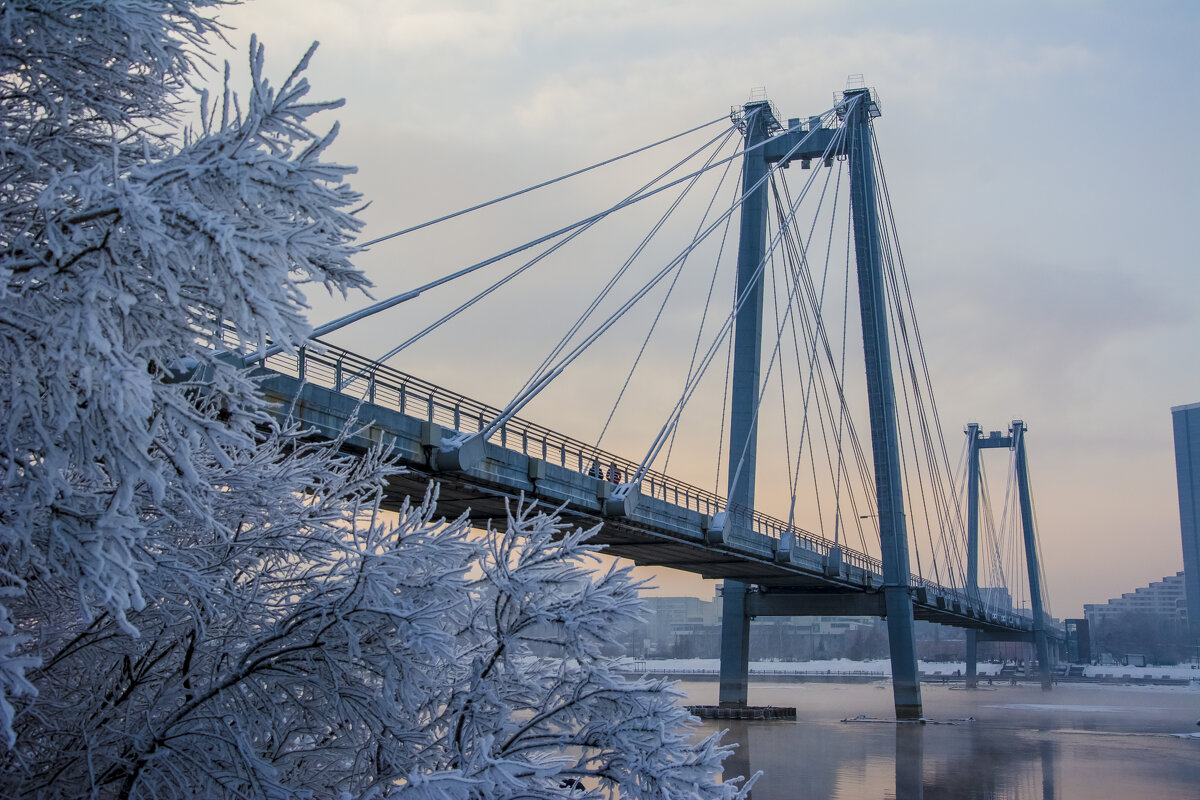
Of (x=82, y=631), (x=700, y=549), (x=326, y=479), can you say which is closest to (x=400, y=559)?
(x=326, y=479)

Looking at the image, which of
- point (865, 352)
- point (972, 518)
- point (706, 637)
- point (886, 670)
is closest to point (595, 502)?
point (865, 352)

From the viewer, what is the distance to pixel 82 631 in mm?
5738

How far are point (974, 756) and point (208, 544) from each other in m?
27.4

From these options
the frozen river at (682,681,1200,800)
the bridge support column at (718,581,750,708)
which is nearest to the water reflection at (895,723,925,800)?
the frozen river at (682,681,1200,800)

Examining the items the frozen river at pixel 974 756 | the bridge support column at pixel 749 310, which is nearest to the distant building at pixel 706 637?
the frozen river at pixel 974 756

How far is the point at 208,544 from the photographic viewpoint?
239 inches

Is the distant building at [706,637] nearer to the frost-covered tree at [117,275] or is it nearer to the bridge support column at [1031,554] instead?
the bridge support column at [1031,554]

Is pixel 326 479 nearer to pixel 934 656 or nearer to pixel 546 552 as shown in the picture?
pixel 546 552

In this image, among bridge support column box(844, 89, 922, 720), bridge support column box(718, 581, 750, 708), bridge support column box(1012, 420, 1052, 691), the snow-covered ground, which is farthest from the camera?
the snow-covered ground

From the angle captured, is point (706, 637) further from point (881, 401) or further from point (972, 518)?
point (881, 401)

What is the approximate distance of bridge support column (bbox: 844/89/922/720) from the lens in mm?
39781

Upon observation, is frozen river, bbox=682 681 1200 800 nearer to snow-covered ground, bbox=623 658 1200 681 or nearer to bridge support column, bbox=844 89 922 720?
bridge support column, bbox=844 89 922 720

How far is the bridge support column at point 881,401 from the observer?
3978cm

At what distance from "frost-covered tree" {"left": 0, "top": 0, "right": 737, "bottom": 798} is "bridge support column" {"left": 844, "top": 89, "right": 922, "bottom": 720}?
112ft
